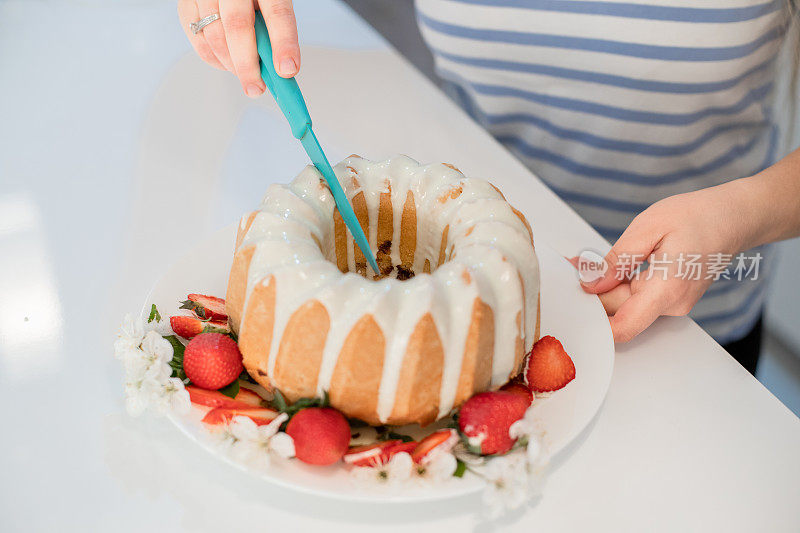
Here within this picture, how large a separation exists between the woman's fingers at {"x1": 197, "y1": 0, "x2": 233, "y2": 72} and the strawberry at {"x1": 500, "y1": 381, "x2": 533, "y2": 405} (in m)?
0.56

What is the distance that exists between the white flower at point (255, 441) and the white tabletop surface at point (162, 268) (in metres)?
0.08

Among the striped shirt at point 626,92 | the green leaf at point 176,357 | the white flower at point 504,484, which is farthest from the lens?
the striped shirt at point 626,92

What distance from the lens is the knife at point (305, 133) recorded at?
0.82 meters

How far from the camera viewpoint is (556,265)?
3.13 ft

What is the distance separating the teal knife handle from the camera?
81 cm

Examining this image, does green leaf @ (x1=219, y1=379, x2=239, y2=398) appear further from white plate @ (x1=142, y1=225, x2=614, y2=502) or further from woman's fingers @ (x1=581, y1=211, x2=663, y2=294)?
woman's fingers @ (x1=581, y1=211, x2=663, y2=294)

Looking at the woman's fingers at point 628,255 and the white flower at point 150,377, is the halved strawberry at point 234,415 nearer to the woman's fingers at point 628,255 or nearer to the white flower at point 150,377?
the white flower at point 150,377

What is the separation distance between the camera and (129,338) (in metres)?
0.73

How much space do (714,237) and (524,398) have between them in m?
0.40

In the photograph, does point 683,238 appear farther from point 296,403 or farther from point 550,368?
point 296,403

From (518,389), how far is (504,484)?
0.14 metres

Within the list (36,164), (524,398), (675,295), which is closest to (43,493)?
(524,398)

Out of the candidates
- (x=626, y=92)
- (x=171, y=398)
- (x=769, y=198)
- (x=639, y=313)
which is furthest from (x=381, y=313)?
(x=626, y=92)

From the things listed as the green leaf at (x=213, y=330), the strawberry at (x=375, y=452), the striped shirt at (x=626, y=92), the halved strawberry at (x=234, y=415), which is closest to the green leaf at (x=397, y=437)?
the strawberry at (x=375, y=452)
